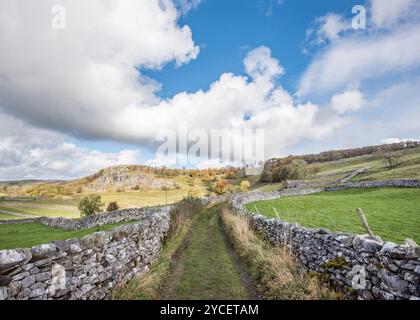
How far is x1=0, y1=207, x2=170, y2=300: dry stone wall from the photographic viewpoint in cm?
433

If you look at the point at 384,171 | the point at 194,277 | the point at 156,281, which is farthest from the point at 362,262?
the point at 384,171

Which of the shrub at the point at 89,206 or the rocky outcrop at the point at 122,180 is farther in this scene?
the rocky outcrop at the point at 122,180

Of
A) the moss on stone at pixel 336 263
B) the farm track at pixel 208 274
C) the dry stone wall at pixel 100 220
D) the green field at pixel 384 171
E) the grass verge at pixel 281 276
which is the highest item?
the green field at pixel 384 171

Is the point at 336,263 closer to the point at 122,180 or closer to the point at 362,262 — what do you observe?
the point at 362,262

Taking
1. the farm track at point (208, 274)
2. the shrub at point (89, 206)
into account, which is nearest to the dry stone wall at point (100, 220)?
the shrub at point (89, 206)

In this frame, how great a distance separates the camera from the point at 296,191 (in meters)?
50.7

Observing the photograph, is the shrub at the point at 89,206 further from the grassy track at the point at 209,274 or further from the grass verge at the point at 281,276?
the grass verge at the point at 281,276

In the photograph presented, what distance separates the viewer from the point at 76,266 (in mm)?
5672

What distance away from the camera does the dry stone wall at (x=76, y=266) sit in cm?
433
